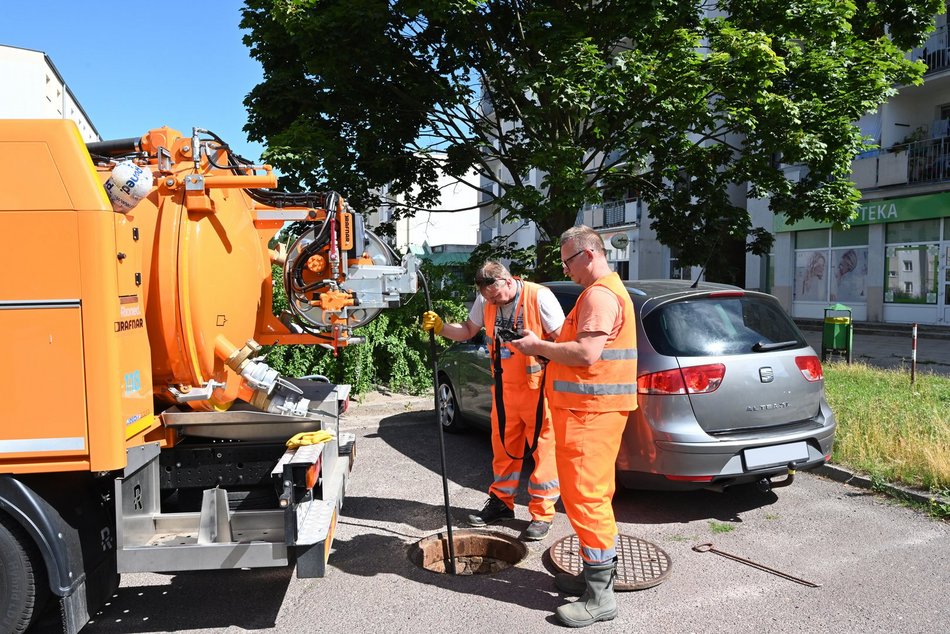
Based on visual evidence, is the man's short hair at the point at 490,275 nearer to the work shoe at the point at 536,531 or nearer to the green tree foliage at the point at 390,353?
the work shoe at the point at 536,531

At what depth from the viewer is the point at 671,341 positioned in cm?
496

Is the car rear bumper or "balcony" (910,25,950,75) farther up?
"balcony" (910,25,950,75)

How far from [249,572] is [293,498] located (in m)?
1.26

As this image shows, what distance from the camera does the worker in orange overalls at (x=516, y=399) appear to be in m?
4.83

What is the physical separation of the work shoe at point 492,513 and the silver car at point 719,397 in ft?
2.83

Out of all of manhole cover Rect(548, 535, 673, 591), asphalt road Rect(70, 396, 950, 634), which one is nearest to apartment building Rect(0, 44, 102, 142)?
asphalt road Rect(70, 396, 950, 634)

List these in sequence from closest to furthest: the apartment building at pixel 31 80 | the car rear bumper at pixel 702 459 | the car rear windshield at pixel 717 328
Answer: the car rear bumper at pixel 702 459 < the car rear windshield at pixel 717 328 < the apartment building at pixel 31 80

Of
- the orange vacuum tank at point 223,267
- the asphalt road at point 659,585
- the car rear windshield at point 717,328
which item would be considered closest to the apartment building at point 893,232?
the car rear windshield at point 717,328

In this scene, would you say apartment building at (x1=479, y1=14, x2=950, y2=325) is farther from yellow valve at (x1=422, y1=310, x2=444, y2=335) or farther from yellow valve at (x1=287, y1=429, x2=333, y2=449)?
yellow valve at (x1=287, y1=429, x2=333, y2=449)

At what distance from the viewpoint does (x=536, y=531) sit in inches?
189

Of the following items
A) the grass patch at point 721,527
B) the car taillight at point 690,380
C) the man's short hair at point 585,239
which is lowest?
the grass patch at point 721,527

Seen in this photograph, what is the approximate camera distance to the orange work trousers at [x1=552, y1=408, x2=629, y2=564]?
3.66m

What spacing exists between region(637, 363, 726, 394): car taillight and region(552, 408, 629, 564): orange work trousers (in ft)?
3.82

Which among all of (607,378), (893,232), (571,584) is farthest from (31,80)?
(893,232)
